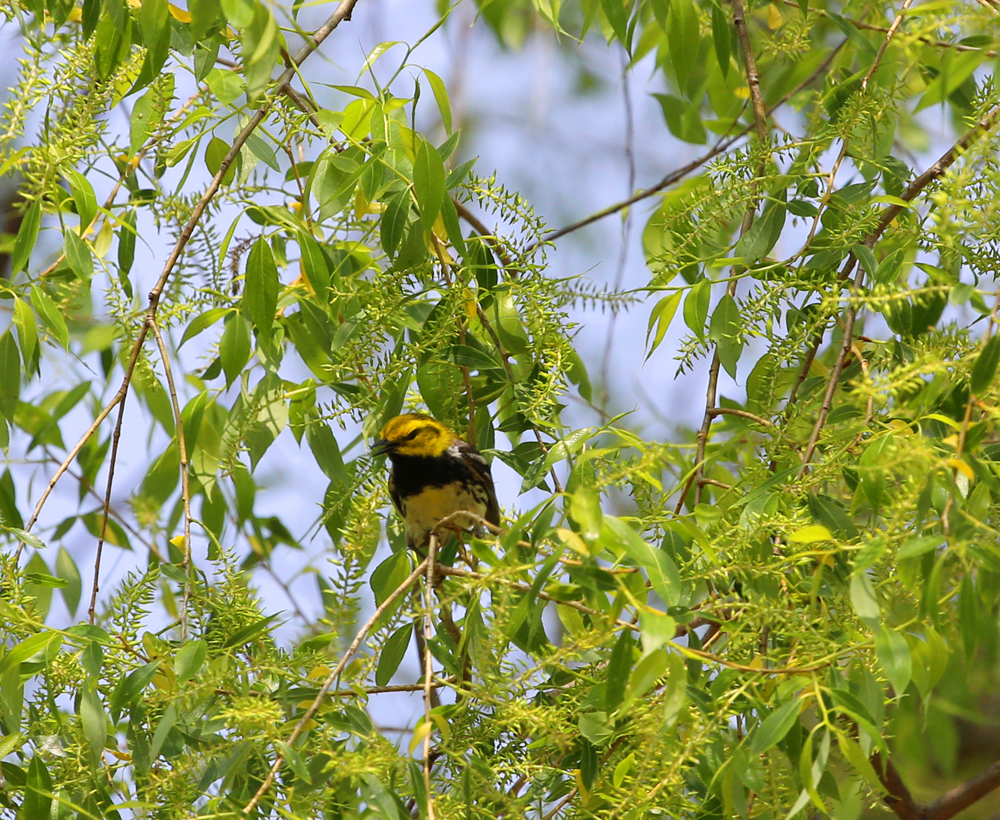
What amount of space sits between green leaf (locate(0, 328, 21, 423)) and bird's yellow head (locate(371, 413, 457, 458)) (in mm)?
1087

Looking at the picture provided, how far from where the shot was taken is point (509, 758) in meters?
1.52

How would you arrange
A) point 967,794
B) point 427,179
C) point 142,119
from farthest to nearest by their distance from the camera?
point 967,794
point 142,119
point 427,179

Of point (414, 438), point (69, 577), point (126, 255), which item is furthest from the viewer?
point (414, 438)

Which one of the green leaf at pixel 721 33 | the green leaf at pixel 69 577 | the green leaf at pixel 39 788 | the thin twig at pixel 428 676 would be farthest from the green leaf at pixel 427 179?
the green leaf at pixel 69 577

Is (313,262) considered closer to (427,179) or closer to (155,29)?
(427,179)

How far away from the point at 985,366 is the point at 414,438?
1994 millimetres

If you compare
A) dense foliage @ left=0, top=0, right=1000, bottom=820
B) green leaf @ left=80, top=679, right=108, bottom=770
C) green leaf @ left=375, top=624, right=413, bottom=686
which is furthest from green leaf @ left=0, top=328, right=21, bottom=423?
green leaf @ left=375, top=624, right=413, bottom=686

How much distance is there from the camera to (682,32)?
6.41 feet

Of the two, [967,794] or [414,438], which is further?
[414,438]

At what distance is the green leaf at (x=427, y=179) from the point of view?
65.1 inches

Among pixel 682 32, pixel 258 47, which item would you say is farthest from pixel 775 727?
pixel 682 32

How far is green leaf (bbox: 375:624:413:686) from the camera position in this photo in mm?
1785

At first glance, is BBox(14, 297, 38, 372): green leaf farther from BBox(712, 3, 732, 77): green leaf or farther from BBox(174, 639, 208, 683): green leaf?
BBox(712, 3, 732, 77): green leaf

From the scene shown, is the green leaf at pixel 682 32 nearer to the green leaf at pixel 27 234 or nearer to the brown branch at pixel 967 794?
the green leaf at pixel 27 234
